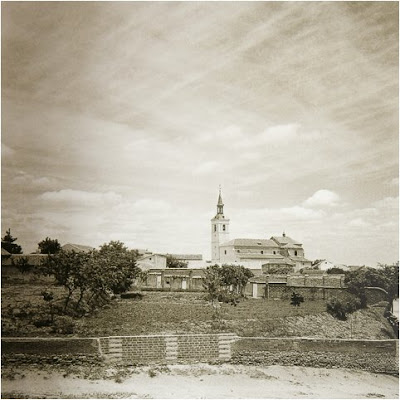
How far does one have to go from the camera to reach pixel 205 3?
7008 millimetres

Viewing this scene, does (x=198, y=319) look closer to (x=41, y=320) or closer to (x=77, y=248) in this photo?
(x=77, y=248)

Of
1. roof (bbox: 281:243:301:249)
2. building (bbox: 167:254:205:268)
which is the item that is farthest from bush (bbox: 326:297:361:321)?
building (bbox: 167:254:205:268)

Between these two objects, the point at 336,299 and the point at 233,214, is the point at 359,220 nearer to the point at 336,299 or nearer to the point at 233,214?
the point at 336,299

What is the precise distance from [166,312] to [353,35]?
599 cm

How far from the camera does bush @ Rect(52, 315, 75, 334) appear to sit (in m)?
6.87

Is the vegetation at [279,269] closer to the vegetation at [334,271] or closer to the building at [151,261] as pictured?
the vegetation at [334,271]

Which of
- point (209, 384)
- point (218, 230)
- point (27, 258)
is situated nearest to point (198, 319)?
point (209, 384)

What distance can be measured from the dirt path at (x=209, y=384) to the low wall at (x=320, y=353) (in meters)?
0.14

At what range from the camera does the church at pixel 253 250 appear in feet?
25.1

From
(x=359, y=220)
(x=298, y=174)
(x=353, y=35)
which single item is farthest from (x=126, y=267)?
(x=353, y=35)

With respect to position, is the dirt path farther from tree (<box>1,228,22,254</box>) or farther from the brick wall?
tree (<box>1,228,22,254</box>)

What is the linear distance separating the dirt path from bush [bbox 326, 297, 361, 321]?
997 millimetres

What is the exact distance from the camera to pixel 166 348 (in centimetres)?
691

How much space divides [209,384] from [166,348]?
932mm
